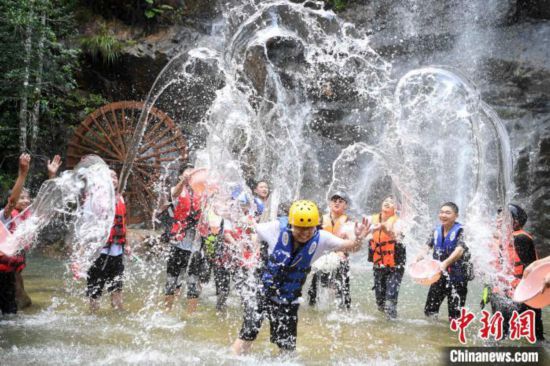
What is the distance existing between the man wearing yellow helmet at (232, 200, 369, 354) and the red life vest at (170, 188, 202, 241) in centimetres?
208

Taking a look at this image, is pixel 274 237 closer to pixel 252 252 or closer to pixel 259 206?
pixel 252 252

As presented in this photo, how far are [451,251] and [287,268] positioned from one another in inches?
97.0

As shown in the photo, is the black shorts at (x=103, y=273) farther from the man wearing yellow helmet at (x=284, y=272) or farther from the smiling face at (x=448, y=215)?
the smiling face at (x=448, y=215)

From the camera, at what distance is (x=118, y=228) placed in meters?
5.91

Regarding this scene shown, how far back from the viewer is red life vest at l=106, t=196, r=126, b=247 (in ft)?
19.3

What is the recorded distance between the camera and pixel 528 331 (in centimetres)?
511

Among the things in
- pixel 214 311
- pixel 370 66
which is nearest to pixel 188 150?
pixel 370 66

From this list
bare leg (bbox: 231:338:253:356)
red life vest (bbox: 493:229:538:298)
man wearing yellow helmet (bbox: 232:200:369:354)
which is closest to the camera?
man wearing yellow helmet (bbox: 232:200:369:354)

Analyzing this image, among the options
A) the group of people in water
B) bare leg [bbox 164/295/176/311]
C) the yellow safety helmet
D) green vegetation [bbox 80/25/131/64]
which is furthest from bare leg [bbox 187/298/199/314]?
green vegetation [bbox 80/25/131/64]

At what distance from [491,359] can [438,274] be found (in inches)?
41.9

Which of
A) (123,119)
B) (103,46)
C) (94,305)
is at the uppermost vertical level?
(103,46)

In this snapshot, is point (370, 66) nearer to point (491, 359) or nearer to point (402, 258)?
point (402, 258)

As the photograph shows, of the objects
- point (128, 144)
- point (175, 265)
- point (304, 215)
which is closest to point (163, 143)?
point (128, 144)

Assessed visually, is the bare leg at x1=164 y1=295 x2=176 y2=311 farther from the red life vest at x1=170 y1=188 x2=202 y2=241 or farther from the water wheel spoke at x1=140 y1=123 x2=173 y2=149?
the water wheel spoke at x1=140 y1=123 x2=173 y2=149
